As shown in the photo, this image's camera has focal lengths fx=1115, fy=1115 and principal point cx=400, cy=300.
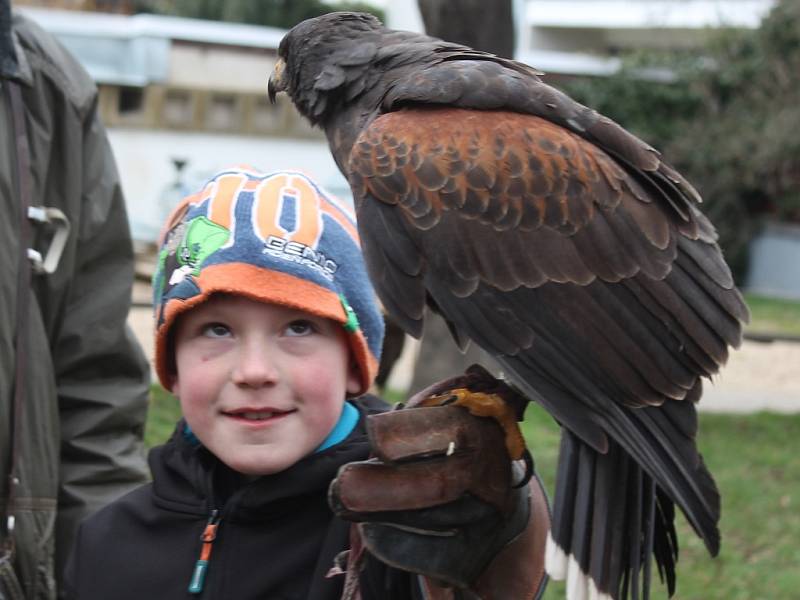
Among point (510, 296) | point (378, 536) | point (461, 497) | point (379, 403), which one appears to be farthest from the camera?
point (510, 296)

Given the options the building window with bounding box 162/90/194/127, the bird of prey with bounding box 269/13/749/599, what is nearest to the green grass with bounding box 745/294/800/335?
the building window with bounding box 162/90/194/127

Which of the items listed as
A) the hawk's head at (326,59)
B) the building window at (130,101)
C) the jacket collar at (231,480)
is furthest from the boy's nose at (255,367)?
the building window at (130,101)

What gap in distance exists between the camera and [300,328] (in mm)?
2105

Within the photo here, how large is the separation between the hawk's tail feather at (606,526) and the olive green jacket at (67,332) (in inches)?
48.1

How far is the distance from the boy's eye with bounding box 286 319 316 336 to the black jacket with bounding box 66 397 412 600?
9.3 inches

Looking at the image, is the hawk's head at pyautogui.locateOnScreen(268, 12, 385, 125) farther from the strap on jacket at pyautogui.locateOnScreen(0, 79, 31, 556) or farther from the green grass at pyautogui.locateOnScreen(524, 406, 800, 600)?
the green grass at pyautogui.locateOnScreen(524, 406, 800, 600)

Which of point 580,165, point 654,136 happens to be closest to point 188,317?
point 580,165

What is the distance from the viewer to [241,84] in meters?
17.9

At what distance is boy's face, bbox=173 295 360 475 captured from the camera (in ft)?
6.67

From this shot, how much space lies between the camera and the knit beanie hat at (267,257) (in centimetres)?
204

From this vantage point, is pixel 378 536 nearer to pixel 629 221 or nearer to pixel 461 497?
pixel 461 497

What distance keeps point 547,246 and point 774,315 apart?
48.1 ft

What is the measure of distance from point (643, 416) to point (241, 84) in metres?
16.3

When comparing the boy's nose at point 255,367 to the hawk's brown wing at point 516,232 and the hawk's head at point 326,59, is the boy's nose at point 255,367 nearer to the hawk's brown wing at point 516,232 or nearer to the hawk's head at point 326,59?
the hawk's brown wing at point 516,232
